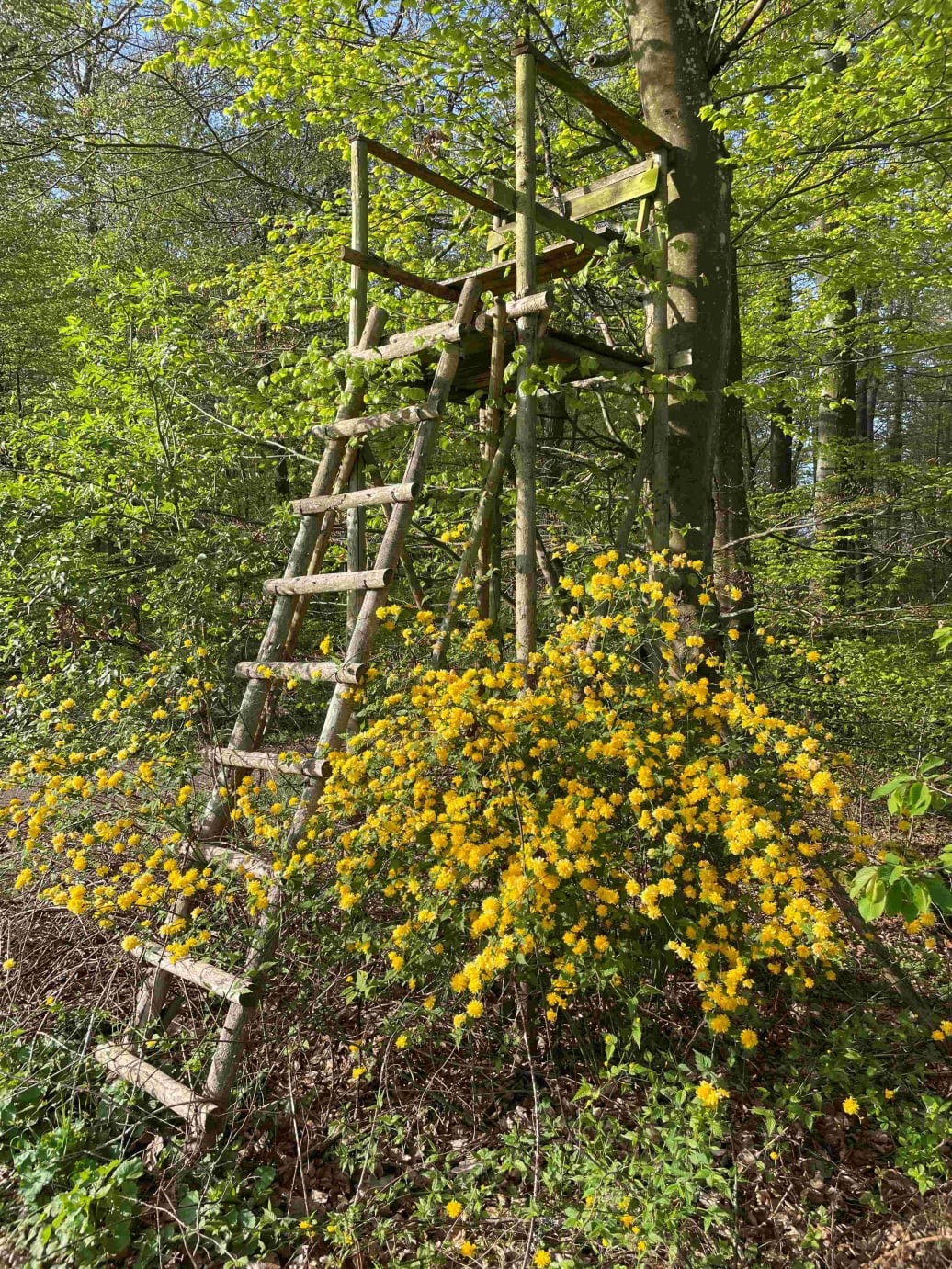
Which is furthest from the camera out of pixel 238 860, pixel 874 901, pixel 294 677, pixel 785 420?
pixel 785 420

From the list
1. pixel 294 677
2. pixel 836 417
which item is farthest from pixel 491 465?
pixel 836 417

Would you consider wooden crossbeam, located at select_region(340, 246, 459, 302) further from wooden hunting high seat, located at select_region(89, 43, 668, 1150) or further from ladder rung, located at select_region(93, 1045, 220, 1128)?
ladder rung, located at select_region(93, 1045, 220, 1128)

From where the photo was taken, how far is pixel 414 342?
12.3 feet

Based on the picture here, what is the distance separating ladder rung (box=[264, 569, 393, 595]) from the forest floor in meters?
1.38

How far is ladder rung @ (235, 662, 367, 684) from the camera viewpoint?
3.07 meters

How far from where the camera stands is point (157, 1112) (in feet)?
8.96

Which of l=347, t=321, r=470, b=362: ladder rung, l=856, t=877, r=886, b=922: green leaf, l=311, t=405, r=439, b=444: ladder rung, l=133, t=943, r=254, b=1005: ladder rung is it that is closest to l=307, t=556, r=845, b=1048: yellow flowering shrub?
l=133, t=943, r=254, b=1005: ladder rung

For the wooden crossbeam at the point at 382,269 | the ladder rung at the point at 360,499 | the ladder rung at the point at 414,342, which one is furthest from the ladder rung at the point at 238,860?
the wooden crossbeam at the point at 382,269

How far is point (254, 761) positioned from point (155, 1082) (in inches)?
47.4

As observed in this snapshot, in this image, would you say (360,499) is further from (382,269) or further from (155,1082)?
(155,1082)

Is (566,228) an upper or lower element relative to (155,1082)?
upper

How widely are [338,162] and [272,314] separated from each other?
455 cm

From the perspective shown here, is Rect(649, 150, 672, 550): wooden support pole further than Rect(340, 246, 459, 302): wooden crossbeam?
Yes

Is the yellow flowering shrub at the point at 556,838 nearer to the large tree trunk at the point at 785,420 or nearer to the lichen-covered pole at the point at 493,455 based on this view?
the lichen-covered pole at the point at 493,455
